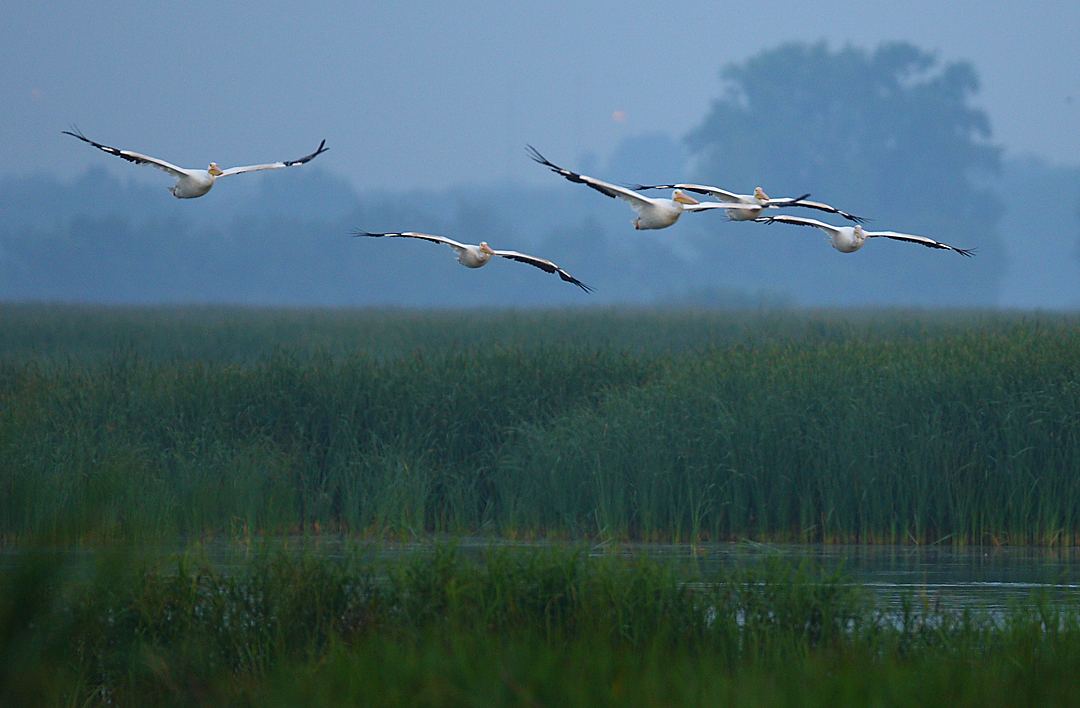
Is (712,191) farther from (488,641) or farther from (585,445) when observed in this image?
(585,445)

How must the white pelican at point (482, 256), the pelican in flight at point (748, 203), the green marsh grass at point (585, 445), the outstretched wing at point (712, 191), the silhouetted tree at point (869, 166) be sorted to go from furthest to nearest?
the silhouetted tree at point (869, 166) → the green marsh grass at point (585, 445) → the white pelican at point (482, 256) → the outstretched wing at point (712, 191) → the pelican in flight at point (748, 203)

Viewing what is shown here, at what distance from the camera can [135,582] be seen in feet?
26.2

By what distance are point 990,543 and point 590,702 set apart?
8300 mm

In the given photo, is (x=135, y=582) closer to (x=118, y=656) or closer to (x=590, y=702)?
(x=118, y=656)

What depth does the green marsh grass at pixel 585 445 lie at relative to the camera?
13.1 meters

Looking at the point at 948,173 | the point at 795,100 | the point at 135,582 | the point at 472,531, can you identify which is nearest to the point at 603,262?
the point at 795,100

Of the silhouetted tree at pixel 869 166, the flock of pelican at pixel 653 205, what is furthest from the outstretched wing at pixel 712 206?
the silhouetted tree at pixel 869 166

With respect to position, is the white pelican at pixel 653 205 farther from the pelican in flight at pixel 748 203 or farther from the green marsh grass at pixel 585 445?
the green marsh grass at pixel 585 445

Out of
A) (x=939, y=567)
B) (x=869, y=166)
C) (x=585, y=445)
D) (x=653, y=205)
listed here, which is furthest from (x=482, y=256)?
(x=869, y=166)

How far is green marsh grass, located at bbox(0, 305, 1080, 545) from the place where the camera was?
1314 centimetres

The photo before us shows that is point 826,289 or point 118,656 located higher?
point 826,289

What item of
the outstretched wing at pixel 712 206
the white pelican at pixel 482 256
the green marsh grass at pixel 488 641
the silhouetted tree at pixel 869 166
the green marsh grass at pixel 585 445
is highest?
the silhouetted tree at pixel 869 166

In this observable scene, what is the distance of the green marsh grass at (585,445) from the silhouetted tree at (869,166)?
154 ft

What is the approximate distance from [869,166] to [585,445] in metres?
52.5
